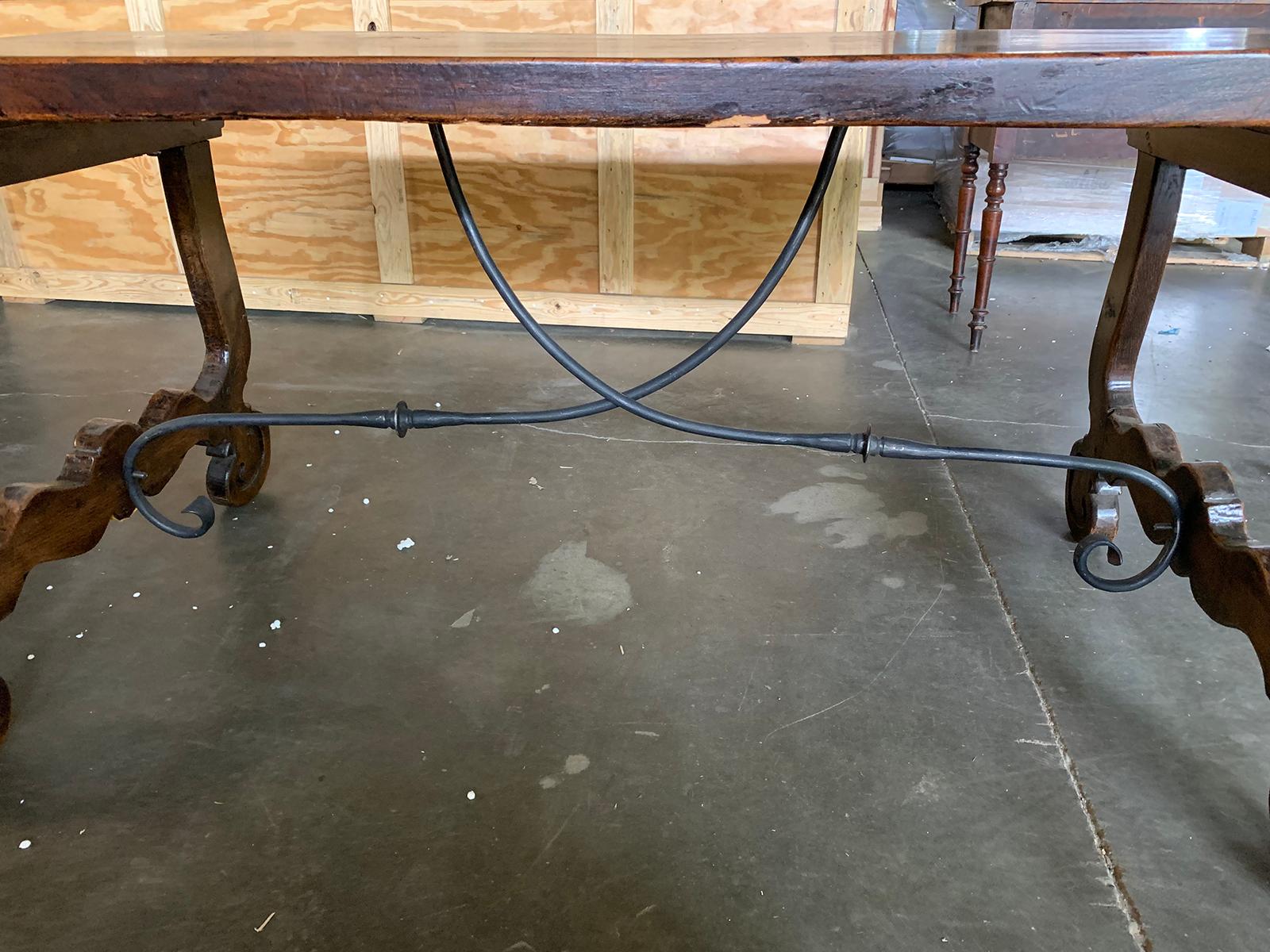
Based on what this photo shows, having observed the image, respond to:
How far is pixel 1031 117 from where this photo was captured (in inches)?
31.9

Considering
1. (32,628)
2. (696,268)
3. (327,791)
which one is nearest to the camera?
(327,791)

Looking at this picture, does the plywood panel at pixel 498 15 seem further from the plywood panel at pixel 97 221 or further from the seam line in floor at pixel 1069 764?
the seam line in floor at pixel 1069 764

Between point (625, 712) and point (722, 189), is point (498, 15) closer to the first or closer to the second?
point (722, 189)

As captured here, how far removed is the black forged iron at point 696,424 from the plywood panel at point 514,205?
3.95ft

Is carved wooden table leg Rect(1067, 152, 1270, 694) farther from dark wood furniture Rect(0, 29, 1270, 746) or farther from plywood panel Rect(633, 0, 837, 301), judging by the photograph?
plywood panel Rect(633, 0, 837, 301)

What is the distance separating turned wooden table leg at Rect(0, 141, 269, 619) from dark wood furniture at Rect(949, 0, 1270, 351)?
1776mm

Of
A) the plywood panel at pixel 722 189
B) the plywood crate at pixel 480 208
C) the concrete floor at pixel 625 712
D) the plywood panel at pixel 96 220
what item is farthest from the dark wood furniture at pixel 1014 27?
the plywood panel at pixel 96 220

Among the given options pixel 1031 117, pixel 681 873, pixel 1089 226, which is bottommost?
pixel 681 873

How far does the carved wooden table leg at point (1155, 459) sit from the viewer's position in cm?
108

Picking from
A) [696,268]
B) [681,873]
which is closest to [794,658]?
[681,873]

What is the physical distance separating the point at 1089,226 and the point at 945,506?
2.10 metres

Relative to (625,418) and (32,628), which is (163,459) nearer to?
(32,628)

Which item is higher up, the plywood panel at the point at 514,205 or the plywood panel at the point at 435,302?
the plywood panel at the point at 514,205

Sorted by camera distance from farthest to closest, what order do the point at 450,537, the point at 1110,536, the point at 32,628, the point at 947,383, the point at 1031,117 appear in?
the point at 947,383, the point at 450,537, the point at 1110,536, the point at 32,628, the point at 1031,117
